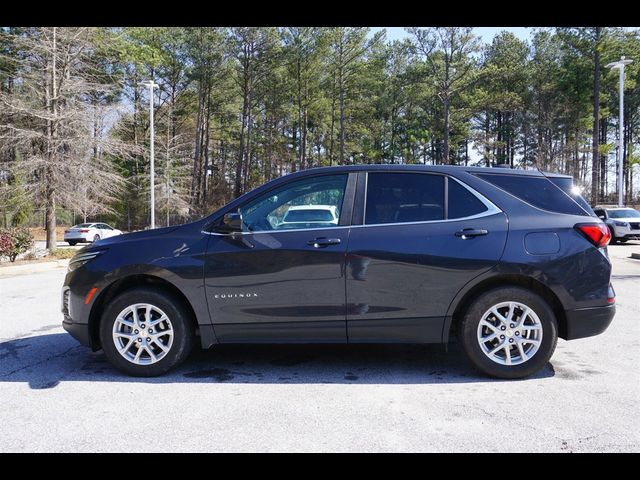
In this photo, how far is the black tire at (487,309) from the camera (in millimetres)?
4168

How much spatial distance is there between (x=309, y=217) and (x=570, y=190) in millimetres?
2327

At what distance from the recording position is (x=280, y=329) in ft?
14.0

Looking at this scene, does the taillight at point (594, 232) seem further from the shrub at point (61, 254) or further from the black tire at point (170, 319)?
the shrub at point (61, 254)

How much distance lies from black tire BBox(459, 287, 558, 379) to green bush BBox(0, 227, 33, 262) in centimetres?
1543

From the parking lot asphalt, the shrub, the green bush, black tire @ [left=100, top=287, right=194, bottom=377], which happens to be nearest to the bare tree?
the shrub

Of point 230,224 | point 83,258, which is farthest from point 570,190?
point 83,258

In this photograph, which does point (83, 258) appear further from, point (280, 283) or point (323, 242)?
point (323, 242)

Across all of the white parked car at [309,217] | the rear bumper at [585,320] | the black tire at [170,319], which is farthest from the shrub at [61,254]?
the rear bumper at [585,320]

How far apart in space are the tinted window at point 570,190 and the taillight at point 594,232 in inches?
8.6

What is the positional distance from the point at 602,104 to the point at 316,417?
169 ft

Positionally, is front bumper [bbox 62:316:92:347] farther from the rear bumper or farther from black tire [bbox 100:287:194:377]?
the rear bumper

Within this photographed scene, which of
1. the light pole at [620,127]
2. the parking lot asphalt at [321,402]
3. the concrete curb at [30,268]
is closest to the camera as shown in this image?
the parking lot asphalt at [321,402]
